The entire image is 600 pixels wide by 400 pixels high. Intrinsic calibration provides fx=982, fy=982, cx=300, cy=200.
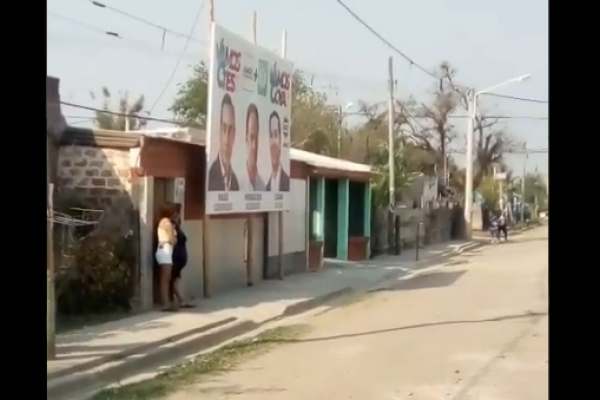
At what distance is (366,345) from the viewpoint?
11.7m

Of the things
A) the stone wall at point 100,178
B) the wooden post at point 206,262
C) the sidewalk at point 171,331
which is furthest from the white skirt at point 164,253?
the wooden post at point 206,262

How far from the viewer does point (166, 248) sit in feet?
46.3

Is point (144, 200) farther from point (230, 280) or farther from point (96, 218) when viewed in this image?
point (230, 280)

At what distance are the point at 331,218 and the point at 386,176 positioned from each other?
8.13 meters

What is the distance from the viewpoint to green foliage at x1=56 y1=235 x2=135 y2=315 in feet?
43.1

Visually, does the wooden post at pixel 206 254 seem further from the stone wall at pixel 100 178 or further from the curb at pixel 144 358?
the stone wall at pixel 100 178

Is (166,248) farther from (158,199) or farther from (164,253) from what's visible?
(158,199)

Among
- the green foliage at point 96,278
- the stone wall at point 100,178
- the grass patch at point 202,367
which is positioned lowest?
the grass patch at point 202,367

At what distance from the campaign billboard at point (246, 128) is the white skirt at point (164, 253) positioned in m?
1.76

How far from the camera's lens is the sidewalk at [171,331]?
964 centimetres

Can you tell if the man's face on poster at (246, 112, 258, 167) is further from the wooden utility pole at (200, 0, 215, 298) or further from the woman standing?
the woman standing

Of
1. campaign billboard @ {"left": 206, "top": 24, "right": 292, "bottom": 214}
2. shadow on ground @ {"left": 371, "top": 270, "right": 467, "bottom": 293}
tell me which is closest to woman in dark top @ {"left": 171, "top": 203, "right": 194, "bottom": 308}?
campaign billboard @ {"left": 206, "top": 24, "right": 292, "bottom": 214}
